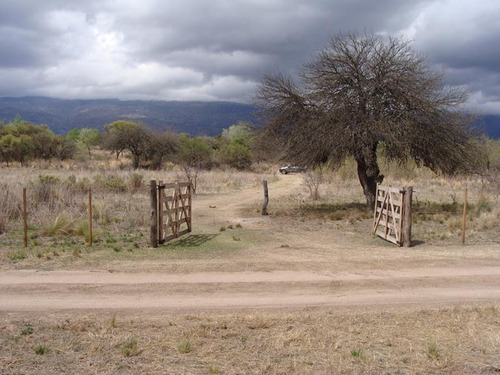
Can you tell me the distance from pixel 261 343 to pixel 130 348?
1.75 m

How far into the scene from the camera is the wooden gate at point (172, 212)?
46.8ft

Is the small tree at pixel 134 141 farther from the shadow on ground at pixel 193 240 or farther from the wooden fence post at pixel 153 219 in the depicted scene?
the wooden fence post at pixel 153 219

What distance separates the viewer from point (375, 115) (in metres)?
20.6

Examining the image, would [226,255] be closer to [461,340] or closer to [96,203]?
[461,340]

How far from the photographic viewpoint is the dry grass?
5.94m

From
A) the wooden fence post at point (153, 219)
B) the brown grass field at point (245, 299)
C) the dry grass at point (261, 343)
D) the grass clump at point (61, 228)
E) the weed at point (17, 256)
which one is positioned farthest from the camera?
the grass clump at point (61, 228)

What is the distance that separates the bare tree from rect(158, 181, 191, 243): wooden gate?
21.9 ft

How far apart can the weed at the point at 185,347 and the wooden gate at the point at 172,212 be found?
7846 millimetres

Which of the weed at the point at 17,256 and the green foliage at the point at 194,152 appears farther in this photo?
the green foliage at the point at 194,152

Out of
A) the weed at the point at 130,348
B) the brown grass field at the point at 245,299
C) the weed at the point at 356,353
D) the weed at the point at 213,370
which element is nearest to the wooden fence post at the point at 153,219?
the brown grass field at the point at 245,299

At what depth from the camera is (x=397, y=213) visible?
1523 cm

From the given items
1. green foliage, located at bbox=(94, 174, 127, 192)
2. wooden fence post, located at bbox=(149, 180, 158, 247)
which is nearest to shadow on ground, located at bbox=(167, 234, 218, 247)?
wooden fence post, located at bbox=(149, 180, 158, 247)

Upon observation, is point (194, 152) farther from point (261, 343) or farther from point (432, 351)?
point (432, 351)

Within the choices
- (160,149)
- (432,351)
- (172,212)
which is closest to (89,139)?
(160,149)
